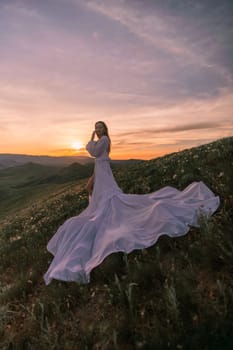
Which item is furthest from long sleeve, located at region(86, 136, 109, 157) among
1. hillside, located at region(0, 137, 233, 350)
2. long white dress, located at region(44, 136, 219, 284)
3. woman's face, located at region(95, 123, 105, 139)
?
hillside, located at region(0, 137, 233, 350)

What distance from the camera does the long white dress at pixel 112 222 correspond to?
8.22 metres

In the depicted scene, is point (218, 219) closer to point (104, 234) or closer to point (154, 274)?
point (154, 274)

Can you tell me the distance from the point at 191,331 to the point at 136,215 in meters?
4.93

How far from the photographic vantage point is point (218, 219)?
8.12 meters

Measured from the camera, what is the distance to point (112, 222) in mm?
9812

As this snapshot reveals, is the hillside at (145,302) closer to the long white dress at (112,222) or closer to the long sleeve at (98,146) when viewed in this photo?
the long white dress at (112,222)

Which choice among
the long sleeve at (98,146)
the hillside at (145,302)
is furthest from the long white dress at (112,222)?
the hillside at (145,302)

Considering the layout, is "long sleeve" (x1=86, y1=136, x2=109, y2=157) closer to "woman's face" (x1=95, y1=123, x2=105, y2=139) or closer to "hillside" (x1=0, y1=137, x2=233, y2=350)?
"woman's face" (x1=95, y1=123, x2=105, y2=139)

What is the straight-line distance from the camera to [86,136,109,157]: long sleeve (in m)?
11.7

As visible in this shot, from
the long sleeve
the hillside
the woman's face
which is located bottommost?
the hillside

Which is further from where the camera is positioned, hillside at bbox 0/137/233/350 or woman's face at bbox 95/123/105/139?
woman's face at bbox 95/123/105/139

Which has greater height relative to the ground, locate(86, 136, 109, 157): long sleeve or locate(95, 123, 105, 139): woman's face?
locate(95, 123, 105, 139): woman's face

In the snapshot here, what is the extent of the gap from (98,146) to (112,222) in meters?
2.91

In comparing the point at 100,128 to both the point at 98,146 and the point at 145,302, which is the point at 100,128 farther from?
the point at 145,302
